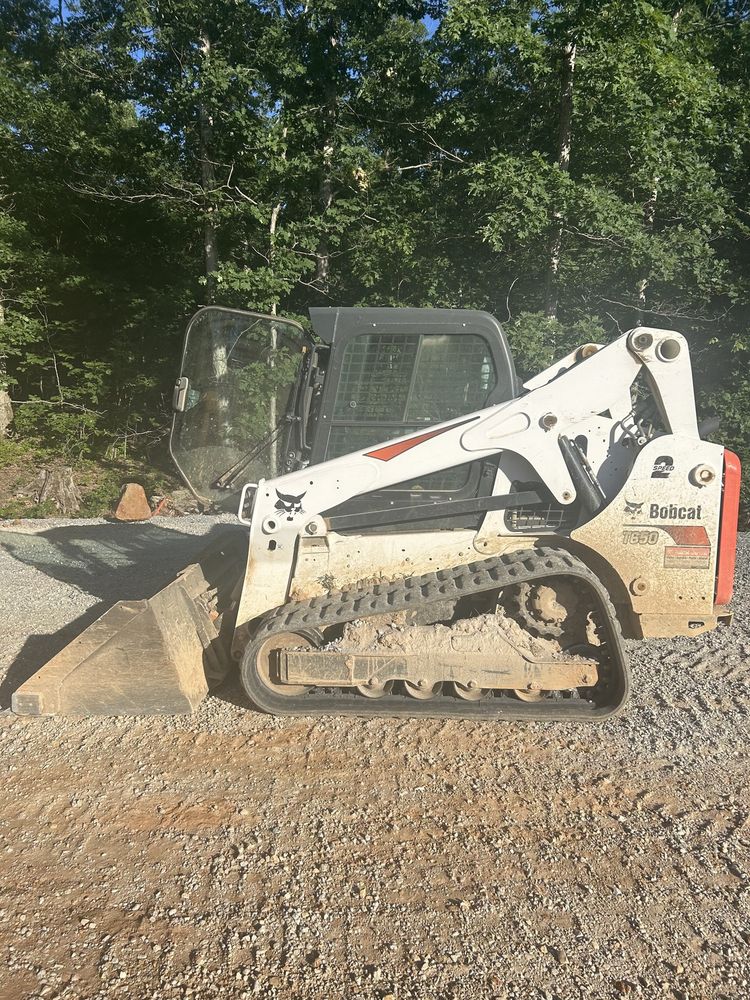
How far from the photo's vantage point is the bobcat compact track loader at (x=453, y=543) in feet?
12.4

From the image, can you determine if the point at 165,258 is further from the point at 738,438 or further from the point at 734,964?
the point at 734,964

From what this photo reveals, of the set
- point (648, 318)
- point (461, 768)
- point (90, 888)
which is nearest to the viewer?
point (90, 888)

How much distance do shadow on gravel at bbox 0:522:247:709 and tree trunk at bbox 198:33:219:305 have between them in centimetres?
427

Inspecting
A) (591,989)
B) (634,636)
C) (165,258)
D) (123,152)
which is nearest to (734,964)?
(591,989)

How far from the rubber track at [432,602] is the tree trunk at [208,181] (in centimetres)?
805

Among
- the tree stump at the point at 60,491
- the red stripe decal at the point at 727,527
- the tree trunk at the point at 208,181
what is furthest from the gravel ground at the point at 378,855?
the tree stump at the point at 60,491

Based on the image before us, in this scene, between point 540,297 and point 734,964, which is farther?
point 540,297

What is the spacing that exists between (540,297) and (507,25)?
12.6 feet

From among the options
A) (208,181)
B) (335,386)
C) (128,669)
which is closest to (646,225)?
(208,181)

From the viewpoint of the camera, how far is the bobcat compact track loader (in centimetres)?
378

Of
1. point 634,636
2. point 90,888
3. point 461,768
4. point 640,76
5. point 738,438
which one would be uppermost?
point 640,76

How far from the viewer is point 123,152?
1167cm

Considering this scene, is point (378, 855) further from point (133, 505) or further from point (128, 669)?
point (133, 505)

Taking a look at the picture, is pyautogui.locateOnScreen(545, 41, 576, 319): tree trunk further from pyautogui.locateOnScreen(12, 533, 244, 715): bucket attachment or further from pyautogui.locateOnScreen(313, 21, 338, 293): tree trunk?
pyautogui.locateOnScreen(12, 533, 244, 715): bucket attachment
